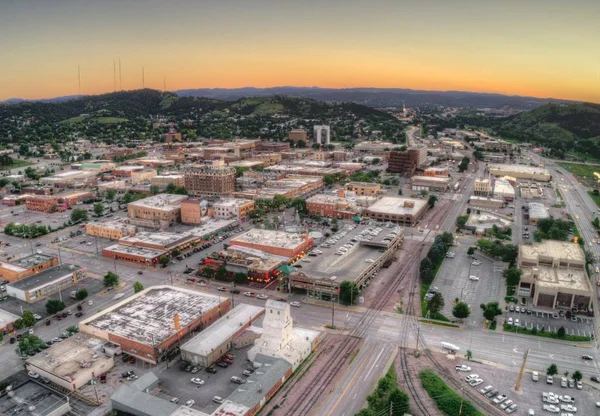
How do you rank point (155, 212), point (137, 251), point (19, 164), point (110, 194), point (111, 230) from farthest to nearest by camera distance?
point (19, 164), point (110, 194), point (155, 212), point (111, 230), point (137, 251)

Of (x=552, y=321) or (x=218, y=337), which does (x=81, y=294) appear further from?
(x=552, y=321)

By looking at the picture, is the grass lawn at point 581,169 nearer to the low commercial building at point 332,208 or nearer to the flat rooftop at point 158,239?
the low commercial building at point 332,208

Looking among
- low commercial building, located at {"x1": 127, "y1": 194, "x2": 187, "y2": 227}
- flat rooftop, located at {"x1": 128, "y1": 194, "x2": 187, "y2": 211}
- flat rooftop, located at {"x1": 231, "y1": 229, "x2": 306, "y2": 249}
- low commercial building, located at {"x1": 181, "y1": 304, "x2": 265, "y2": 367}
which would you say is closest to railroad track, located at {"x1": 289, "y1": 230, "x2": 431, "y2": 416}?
low commercial building, located at {"x1": 181, "y1": 304, "x2": 265, "y2": 367}

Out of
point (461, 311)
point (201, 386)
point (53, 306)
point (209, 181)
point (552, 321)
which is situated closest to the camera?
point (201, 386)

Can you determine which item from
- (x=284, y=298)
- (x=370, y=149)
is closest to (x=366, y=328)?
(x=284, y=298)

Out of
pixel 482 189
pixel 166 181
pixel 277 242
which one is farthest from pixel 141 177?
pixel 482 189
